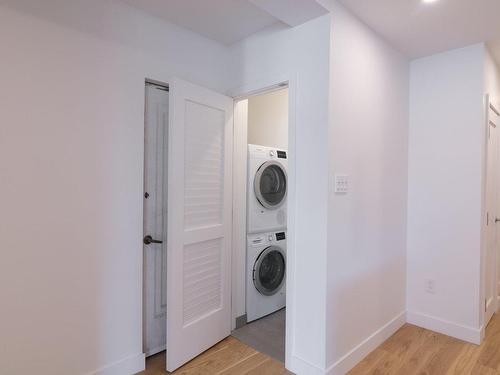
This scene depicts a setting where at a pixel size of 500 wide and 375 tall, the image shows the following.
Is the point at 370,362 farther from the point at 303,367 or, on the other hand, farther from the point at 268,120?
the point at 268,120

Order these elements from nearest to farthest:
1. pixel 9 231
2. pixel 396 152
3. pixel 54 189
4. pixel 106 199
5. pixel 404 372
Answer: pixel 9 231 < pixel 54 189 < pixel 106 199 < pixel 404 372 < pixel 396 152

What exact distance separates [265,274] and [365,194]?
124 centimetres

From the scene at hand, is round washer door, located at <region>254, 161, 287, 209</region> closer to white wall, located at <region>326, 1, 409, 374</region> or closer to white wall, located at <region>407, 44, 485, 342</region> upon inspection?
white wall, located at <region>326, 1, 409, 374</region>

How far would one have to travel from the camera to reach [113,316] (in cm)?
185

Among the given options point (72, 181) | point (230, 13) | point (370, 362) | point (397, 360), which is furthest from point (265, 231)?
point (230, 13)

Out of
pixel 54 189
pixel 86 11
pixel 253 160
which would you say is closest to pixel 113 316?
pixel 54 189

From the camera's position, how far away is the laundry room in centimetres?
255

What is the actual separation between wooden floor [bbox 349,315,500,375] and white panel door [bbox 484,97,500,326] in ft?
1.14

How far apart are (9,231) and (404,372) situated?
2.51 m

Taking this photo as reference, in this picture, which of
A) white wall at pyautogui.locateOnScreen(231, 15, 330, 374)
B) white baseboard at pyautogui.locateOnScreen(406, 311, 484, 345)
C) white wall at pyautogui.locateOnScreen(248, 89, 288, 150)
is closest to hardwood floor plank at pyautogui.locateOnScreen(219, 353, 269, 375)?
white wall at pyautogui.locateOnScreen(231, 15, 330, 374)

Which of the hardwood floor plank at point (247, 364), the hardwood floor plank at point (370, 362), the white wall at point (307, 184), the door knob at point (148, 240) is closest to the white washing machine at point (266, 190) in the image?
the white wall at point (307, 184)

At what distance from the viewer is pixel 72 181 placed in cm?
168

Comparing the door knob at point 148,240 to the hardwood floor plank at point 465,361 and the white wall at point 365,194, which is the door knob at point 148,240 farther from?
the hardwood floor plank at point 465,361

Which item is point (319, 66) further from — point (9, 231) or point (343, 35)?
point (9, 231)
